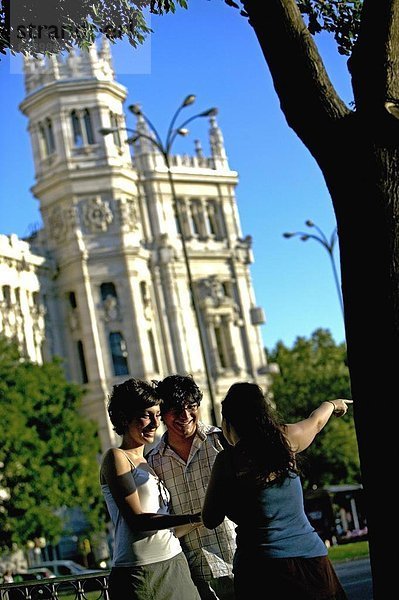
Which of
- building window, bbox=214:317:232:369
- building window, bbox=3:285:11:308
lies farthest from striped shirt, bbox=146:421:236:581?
building window, bbox=214:317:232:369

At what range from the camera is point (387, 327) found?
7.55 meters

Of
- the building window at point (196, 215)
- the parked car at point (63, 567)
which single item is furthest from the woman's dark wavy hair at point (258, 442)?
the building window at point (196, 215)

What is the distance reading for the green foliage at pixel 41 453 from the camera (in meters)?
46.4

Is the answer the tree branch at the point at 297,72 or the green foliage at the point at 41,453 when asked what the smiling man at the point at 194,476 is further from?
the green foliage at the point at 41,453

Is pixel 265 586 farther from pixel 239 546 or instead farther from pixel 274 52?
pixel 274 52

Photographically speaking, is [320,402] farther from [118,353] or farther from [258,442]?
[258,442]

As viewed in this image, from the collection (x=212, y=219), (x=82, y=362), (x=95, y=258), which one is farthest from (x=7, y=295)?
(x=212, y=219)

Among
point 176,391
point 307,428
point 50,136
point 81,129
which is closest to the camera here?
point 307,428

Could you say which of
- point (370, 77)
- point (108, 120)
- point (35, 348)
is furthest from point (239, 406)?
point (108, 120)

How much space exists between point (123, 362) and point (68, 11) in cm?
5518

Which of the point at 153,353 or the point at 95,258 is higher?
the point at 95,258

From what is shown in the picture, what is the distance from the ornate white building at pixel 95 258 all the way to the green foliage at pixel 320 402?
494cm

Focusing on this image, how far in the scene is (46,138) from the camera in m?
67.8

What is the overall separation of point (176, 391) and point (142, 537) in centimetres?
95
